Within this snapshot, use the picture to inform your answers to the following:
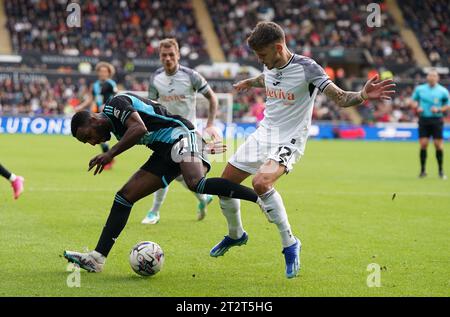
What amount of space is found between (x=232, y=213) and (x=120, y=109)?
61.9 inches

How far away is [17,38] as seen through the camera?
1635 inches

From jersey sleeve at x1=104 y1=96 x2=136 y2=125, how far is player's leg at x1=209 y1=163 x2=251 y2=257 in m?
1.27

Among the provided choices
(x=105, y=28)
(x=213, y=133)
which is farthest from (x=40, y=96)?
(x=213, y=133)

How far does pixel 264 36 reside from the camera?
696 cm

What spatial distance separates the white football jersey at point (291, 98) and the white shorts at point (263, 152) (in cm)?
4

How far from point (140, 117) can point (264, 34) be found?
1.44m

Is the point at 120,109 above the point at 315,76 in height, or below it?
below

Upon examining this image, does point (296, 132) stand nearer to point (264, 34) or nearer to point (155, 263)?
point (264, 34)

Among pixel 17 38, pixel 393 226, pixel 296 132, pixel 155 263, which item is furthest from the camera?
pixel 17 38

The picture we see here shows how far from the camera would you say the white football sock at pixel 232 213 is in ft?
24.4

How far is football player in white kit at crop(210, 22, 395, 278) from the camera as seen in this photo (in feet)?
22.6

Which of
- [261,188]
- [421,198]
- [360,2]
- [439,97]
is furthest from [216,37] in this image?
[261,188]

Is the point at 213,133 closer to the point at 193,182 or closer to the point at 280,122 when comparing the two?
the point at 280,122

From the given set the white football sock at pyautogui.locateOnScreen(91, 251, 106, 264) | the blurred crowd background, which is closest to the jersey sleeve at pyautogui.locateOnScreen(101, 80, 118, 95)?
the white football sock at pyautogui.locateOnScreen(91, 251, 106, 264)
